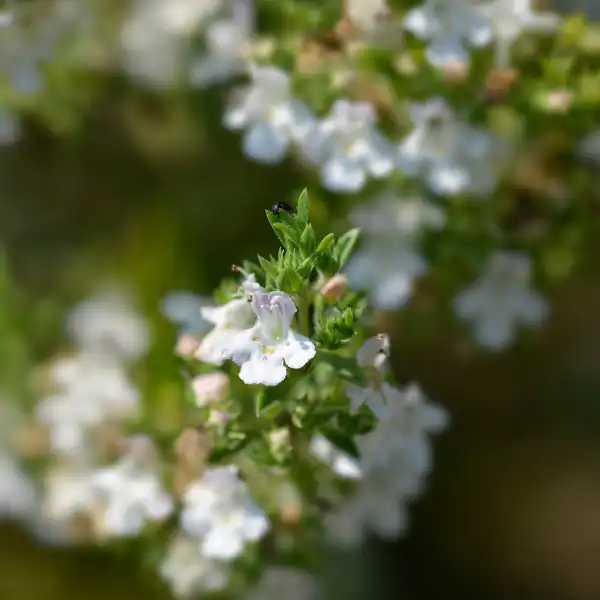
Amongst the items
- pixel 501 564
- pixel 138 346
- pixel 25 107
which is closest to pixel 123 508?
pixel 138 346

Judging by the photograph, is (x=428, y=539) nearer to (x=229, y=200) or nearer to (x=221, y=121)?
(x=229, y=200)

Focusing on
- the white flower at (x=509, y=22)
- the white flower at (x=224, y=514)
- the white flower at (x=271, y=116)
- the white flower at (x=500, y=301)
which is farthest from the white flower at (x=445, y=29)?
the white flower at (x=224, y=514)

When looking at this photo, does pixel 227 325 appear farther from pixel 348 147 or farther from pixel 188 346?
pixel 348 147

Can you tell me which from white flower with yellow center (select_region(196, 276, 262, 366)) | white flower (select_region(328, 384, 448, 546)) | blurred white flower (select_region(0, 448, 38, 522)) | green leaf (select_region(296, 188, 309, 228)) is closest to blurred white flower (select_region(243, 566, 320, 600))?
white flower (select_region(328, 384, 448, 546))

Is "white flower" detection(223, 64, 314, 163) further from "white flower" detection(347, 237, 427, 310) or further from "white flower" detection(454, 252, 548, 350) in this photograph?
"white flower" detection(454, 252, 548, 350)

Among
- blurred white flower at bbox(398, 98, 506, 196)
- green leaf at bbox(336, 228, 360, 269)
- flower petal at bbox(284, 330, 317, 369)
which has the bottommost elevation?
flower petal at bbox(284, 330, 317, 369)
